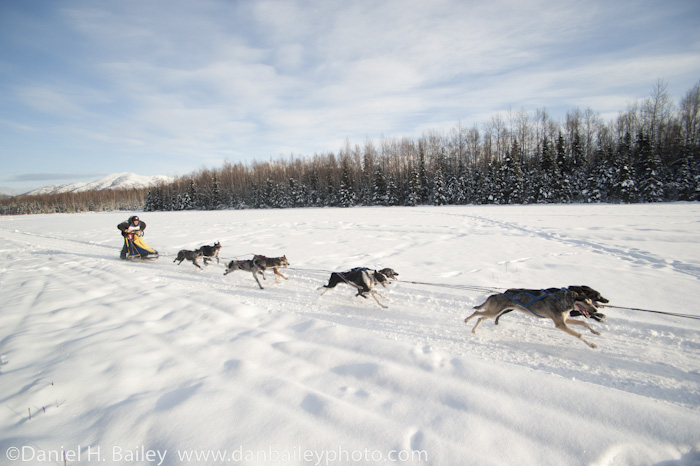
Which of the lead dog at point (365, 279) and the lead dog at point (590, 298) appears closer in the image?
the lead dog at point (590, 298)

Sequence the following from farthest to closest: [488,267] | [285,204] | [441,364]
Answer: [285,204]
[488,267]
[441,364]

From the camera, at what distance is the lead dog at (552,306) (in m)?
3.24

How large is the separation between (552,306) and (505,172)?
37.2 metres

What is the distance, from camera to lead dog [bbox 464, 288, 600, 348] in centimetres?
324

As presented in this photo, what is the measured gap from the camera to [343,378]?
2838mm

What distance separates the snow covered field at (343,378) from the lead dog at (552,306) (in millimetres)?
276

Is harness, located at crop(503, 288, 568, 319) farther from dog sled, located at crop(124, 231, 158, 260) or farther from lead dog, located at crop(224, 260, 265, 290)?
dog sled, located at crop(124, 231, 158, 260)

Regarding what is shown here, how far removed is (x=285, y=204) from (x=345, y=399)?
5117 cm

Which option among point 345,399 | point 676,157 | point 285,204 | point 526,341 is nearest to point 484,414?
point 345,399

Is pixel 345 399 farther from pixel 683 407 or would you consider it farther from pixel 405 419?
pixel 683 407

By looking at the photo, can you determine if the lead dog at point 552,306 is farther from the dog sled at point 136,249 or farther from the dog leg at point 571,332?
the dog sled at point 136,249

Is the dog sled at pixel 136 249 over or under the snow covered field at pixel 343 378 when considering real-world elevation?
over

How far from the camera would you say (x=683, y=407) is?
234cm

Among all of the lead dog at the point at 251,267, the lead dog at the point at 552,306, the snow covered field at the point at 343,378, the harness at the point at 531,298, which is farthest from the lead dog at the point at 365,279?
the lead dog at the point at 251,267
